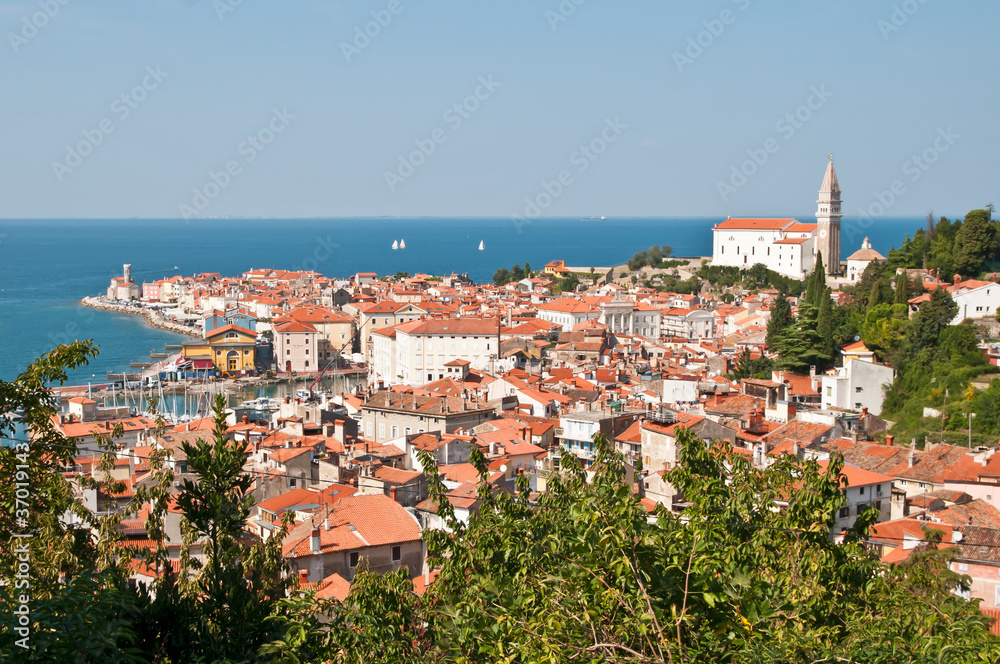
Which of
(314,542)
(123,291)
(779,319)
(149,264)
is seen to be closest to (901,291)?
(779,319)

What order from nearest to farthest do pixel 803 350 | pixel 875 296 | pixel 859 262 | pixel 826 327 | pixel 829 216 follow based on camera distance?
pixel 803 350 < pixel 826 327 < pixel 875 296 < pixel 859 262 < pixel 829 216

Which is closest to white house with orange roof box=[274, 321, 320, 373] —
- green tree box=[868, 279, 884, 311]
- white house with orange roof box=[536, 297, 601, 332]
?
white house with orange roof box=[536, 297, 601, 332]

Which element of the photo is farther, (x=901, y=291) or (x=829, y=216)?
(x=829, y=216)

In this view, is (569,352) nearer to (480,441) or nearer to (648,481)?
(480,441)

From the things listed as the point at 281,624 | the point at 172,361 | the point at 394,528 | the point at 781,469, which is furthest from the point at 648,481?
the point at 172,361

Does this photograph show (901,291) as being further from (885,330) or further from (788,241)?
(788,241)

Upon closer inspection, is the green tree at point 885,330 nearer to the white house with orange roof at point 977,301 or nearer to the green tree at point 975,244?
→ the white house with orange roof at point 977,301
